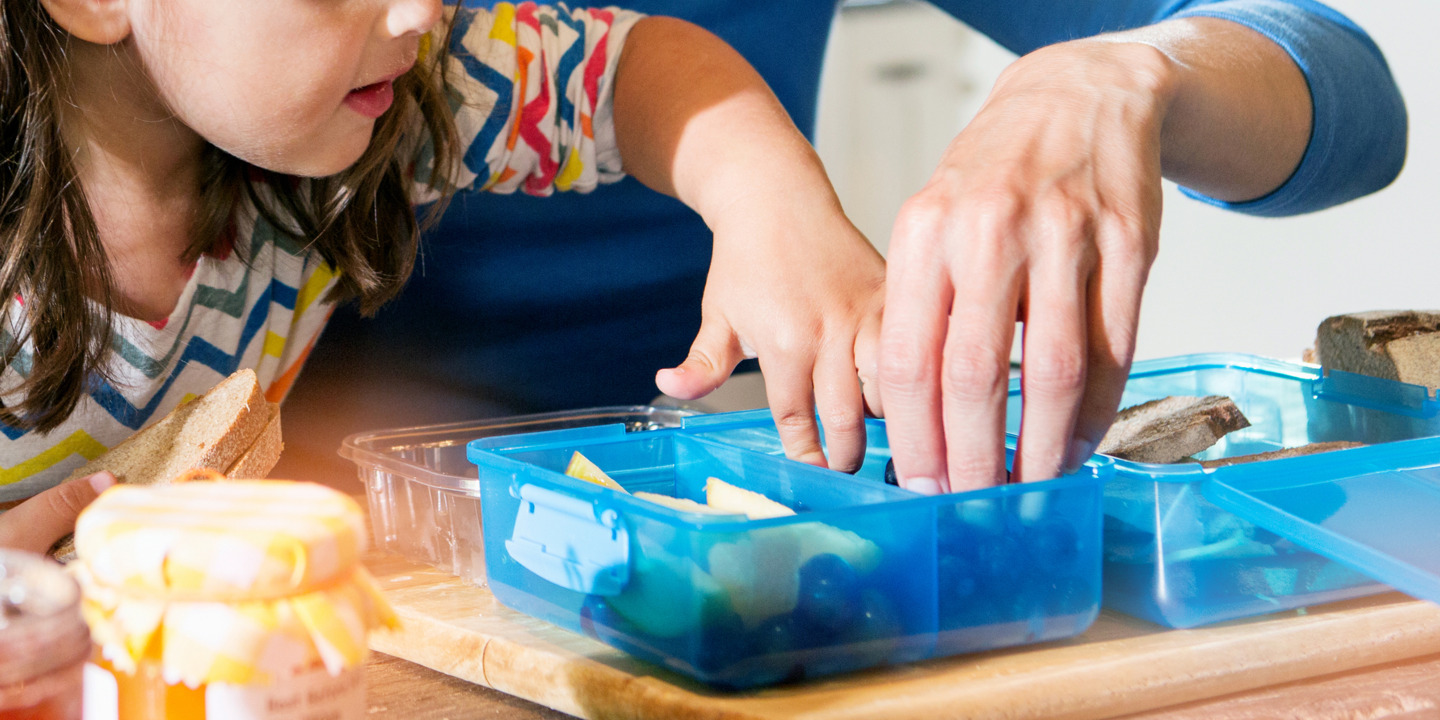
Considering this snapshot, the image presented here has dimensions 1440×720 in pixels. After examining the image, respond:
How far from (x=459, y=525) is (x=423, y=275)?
0.73 meters

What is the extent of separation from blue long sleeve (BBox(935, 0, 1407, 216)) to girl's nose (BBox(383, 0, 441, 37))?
68 cm

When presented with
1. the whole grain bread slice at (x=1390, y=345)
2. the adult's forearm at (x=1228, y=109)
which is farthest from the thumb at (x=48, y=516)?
the whole grain bread slice at (x=1390, y=345)

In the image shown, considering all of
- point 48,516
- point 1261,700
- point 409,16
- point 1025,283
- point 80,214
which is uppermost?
→ point 409,16

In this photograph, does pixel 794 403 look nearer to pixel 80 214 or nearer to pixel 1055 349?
pixel 1055 349

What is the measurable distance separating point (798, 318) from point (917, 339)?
0.62 feet

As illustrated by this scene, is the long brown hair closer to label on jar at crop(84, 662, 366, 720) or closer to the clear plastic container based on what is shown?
the clear plastic container

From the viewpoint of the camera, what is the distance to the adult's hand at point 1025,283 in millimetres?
569

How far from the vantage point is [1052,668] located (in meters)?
0.54

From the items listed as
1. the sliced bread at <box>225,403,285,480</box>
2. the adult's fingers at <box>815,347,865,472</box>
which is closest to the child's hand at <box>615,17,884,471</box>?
the adult's fingers at <box>815,347,865,472</box>

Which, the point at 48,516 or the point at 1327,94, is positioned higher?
the point at 1327,94

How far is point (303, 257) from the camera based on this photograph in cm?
113

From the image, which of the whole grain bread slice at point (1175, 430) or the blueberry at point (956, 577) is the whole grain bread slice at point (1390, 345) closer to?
the whole grain bread slice at point (1175, 430)

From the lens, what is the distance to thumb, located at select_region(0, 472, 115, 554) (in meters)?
0.74

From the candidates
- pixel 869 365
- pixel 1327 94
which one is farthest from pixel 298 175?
pixel 1327 94
